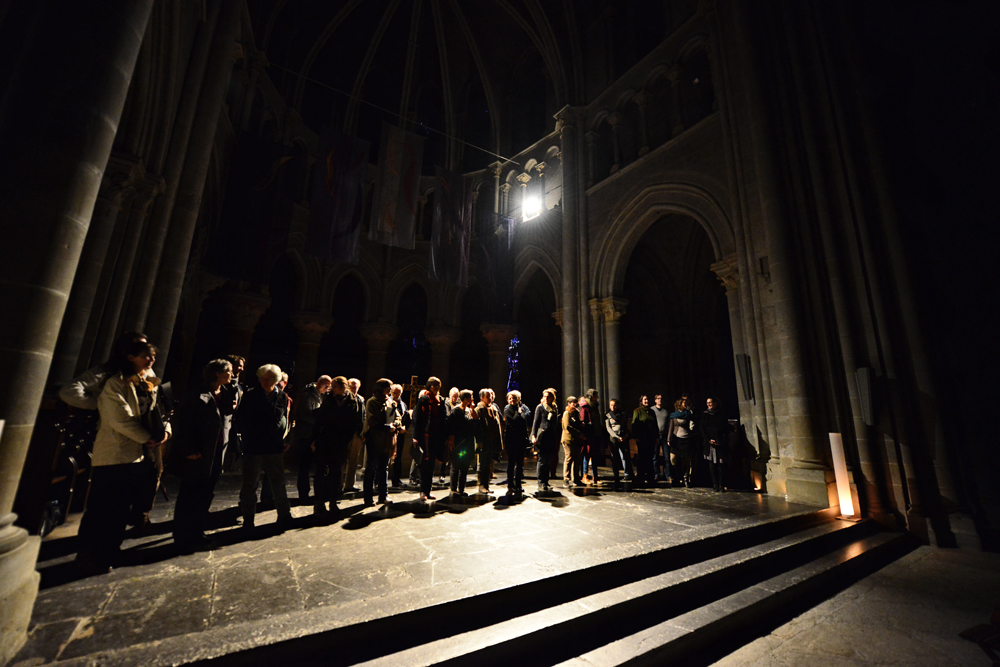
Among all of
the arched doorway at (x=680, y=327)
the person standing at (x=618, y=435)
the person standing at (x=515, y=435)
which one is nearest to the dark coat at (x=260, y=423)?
the person standing at (x=515, y=435)

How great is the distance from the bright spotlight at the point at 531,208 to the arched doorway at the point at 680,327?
11.6 feet

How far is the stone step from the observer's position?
201 cm

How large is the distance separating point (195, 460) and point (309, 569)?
125 cm

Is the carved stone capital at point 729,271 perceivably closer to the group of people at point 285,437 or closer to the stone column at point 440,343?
the group of people at point 285,437

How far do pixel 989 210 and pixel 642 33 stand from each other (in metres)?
9.78

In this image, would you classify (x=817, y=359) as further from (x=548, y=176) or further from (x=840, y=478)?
(x=548, y=176)

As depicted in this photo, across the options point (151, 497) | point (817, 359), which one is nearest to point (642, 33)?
point (817, 359)

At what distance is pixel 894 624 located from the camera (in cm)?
271

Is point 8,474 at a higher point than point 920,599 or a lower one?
higher

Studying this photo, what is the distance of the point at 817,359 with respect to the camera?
5.93m

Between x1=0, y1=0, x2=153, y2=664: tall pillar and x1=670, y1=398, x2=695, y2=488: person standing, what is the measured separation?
6.98 metres

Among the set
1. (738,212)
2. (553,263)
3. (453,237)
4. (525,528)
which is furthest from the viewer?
(553,263)

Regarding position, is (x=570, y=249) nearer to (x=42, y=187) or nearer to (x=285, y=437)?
(x=285, y=437)

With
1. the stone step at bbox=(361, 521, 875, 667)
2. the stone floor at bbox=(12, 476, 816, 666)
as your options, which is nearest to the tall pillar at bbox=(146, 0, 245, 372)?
the stone floor at bbox=(12, 476, 816, 666)
